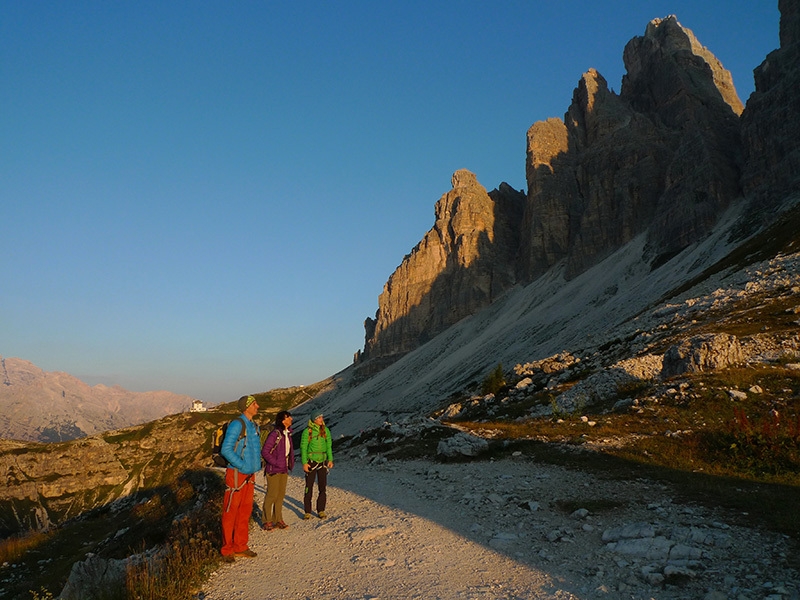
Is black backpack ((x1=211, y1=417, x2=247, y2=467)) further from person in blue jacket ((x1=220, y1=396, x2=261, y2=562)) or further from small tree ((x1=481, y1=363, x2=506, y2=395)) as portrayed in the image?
small tree ((x1=481, y1=363, x2=506, y2=395))

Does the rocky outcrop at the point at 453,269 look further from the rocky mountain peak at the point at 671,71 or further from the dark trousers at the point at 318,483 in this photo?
the dark trousers at the point at 318,483

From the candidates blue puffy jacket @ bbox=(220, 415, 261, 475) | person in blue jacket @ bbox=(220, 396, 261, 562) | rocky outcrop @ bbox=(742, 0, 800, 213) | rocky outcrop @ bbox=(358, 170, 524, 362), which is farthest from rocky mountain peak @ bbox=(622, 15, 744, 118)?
person in blue jacket @ bbox=(220, 396, 261, 562)

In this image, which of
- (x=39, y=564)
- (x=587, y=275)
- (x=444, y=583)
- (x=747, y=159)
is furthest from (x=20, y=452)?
(x=747, y=159)

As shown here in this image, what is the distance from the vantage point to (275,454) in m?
11.0

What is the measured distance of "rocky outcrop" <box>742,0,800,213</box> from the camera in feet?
241

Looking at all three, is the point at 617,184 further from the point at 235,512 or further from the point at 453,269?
the point at 235,512

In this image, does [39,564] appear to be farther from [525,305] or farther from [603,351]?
[525,305]

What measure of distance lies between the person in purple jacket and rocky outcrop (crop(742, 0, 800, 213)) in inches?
3272

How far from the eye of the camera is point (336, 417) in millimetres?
104250

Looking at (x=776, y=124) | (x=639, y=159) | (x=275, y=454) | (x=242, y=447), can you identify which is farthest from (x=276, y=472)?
(x=639, y=159)

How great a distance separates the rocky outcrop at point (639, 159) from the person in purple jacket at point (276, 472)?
278 feet

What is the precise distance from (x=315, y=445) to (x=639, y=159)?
12005cm

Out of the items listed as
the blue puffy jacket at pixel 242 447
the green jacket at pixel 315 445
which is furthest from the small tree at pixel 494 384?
the blue puffy jacket at pixel 242 447

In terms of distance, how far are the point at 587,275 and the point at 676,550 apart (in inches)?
3862
